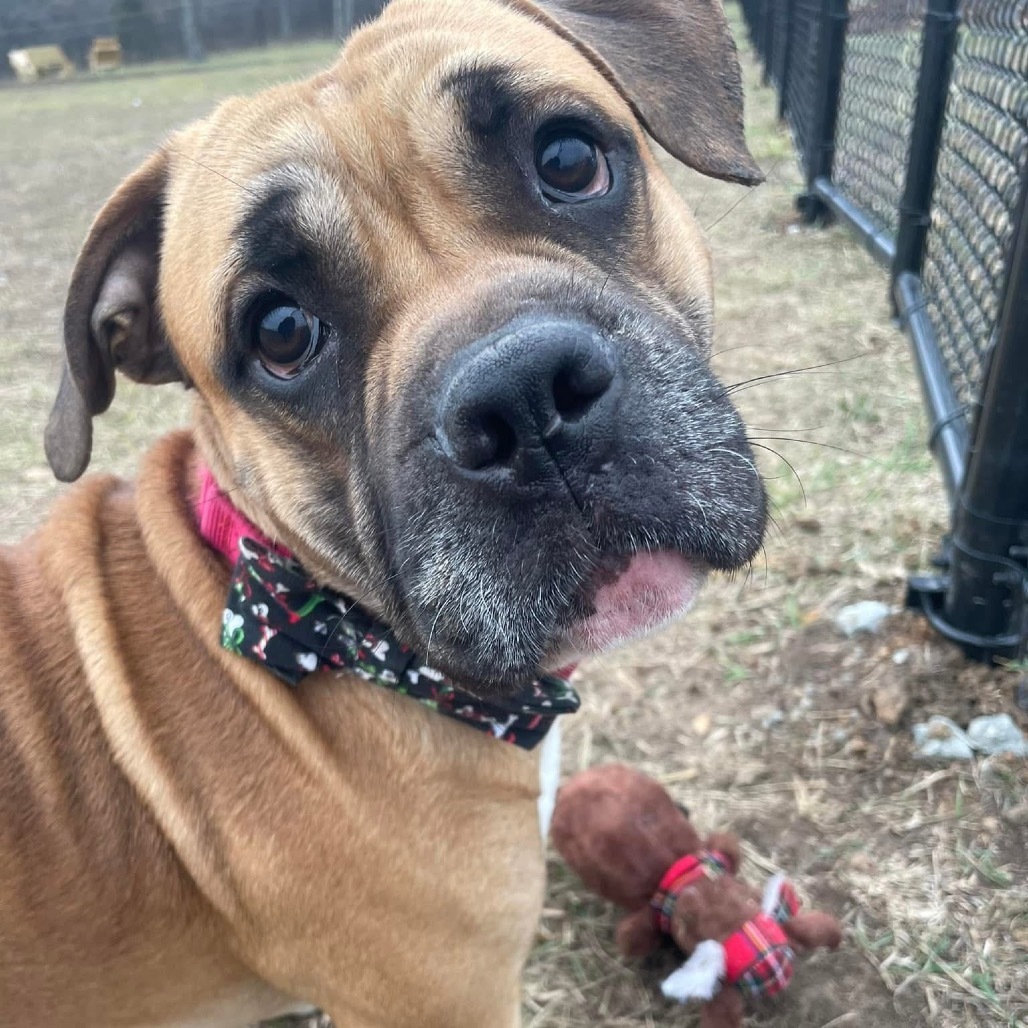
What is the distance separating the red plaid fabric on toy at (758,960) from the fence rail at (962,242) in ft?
4.13

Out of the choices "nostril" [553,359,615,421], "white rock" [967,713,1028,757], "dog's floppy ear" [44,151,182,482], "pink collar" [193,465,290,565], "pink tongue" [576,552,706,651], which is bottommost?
"white rock" [967,713,1028,757]

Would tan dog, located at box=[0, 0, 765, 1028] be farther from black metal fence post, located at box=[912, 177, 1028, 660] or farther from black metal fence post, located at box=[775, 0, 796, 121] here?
black metal fence post, located at box=[775, 0, 796, 121]

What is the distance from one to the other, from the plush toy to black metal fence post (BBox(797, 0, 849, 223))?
18.8ft

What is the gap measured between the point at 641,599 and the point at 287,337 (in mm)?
890

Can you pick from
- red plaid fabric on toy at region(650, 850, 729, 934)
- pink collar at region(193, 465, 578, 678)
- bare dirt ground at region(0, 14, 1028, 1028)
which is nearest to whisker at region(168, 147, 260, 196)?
bare dirt ground at region(0, 14, 1028, 1028)

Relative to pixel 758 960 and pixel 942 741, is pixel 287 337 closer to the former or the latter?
pixel 758 960

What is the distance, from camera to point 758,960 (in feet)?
7.44

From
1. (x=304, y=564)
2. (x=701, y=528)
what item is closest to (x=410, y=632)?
(x=304, y=564)

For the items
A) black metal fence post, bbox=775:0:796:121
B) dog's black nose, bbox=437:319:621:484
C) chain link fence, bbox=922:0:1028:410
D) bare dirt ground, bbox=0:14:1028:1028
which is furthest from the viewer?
black metal fence post, bbox=775:0:796:121

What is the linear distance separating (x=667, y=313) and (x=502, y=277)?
407 millimetres

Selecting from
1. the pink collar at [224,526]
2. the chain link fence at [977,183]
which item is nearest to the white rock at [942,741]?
the chain link fence at [977,183]

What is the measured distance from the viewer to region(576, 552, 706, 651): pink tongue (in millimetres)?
1715

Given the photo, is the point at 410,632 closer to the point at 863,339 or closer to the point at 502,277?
the point at 502,277

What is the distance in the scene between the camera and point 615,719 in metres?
3.35
